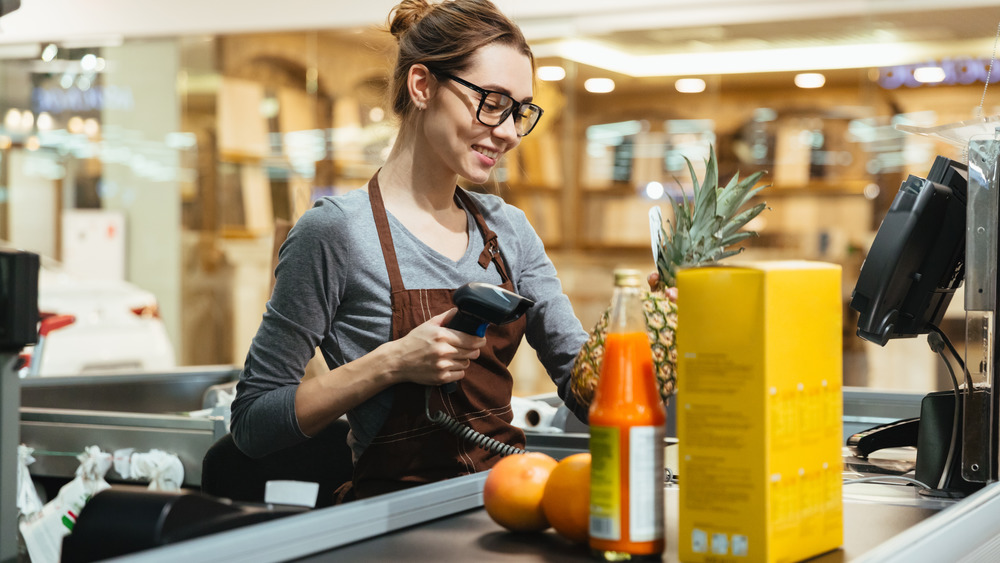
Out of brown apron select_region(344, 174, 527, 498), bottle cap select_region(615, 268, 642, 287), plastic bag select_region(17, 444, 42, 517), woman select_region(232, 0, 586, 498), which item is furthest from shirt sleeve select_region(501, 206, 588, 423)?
plastic bag select_region(17, 444, 42, 517)

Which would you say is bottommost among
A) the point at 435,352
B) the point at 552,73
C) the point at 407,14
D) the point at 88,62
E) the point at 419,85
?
the point at 435,352

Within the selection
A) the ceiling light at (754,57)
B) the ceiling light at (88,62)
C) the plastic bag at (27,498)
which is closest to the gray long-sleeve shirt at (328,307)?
the plastic bag at (27,498)

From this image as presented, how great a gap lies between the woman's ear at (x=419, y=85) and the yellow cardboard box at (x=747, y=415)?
0.85 metres

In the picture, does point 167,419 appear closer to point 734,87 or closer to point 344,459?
point 344,459

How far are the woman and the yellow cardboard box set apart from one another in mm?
544

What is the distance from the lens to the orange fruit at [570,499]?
1.01 metres

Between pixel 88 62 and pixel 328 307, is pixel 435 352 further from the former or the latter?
pixel 88 62

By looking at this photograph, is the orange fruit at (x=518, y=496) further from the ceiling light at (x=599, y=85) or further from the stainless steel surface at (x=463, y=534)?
the ceiling light at (x=599, y=85)

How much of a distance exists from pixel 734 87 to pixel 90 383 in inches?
174

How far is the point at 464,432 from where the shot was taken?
1593 millimetres

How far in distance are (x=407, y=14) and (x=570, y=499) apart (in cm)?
109

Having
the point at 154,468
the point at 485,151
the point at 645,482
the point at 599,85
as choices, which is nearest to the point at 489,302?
the point at 645,482

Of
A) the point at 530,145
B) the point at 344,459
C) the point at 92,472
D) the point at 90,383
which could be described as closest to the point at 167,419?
the point at 92,472

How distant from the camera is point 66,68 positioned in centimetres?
755
